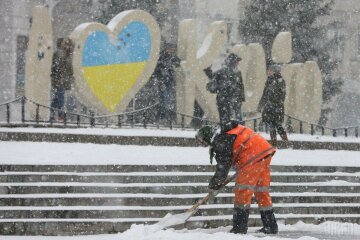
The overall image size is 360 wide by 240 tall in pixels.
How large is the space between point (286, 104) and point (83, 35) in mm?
6351

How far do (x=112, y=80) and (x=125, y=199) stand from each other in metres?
6.24

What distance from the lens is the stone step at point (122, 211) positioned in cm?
1114

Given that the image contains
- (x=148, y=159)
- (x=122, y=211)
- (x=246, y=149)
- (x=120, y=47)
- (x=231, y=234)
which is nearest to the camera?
(x=231, y=234)

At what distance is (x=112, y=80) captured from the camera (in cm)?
1777

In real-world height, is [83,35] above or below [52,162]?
above

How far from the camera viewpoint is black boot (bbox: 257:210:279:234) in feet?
34.4

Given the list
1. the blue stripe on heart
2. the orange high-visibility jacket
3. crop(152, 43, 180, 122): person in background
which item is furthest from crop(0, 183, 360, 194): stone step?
crop(152, 43, 180, 122): person in background

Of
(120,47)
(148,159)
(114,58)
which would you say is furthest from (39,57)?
(148,159)

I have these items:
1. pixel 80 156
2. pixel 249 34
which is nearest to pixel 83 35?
pixel 80 156

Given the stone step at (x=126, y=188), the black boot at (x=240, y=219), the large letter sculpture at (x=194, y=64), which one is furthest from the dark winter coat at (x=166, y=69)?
the black boot at (x=240, y=219)

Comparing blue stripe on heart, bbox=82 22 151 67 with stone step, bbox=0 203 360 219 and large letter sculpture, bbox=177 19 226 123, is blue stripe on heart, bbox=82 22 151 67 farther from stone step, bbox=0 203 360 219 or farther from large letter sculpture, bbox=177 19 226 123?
stone step, bbox=0 203 360 219

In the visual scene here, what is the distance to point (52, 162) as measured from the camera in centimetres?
1203

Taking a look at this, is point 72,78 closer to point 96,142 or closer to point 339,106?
point 96,142

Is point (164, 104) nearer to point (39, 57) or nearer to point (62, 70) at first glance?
point (62, 70)
